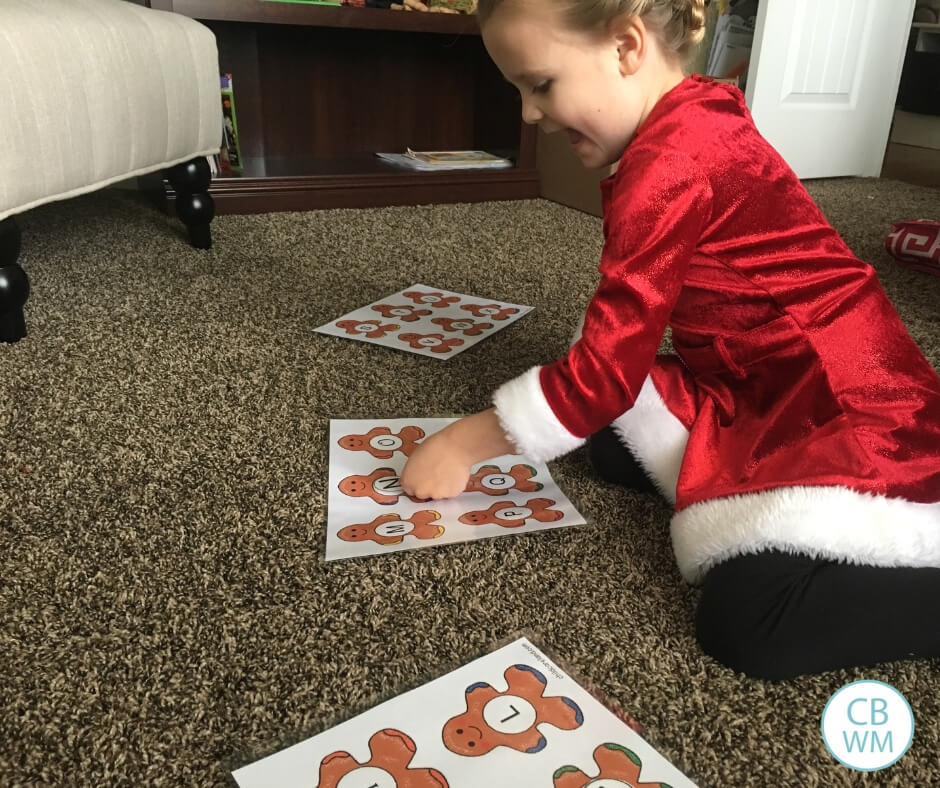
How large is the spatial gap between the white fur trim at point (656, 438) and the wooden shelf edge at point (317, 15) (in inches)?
39.8

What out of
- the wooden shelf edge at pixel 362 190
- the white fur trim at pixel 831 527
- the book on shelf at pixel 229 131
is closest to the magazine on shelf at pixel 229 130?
the book on shelf at pixel 229 131

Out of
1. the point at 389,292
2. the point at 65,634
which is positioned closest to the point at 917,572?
the point at 65,634

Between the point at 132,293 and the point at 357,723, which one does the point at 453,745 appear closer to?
the point at 357,723

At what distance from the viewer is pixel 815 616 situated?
526mm

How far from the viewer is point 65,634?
0.54 m

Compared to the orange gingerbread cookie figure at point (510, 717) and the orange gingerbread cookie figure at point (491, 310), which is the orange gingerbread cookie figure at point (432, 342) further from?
the orange gingerbread cookie figure at point (510, 717)

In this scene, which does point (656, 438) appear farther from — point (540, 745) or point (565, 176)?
point (565, 176)

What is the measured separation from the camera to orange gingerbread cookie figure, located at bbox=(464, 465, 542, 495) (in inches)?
28.5

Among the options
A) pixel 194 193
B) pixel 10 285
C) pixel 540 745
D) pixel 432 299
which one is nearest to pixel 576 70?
pixel 540 745

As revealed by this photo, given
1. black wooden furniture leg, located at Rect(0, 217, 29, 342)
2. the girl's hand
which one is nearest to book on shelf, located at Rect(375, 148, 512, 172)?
black wooden furniture leg, located at Rect(0, 217, 29, 342)

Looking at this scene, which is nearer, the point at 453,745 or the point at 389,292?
the point at 453,745

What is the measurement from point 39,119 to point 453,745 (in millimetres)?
Result: 849

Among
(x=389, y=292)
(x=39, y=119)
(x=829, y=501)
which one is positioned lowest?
(x=389, y=292)

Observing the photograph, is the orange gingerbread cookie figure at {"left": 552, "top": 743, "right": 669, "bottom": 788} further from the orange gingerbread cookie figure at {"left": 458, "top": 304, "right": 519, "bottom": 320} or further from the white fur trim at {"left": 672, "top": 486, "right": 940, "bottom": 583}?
the orange gingerbread cookie figure at {"left": 458, "top": 304, "right": 519, "bottom": 320}
